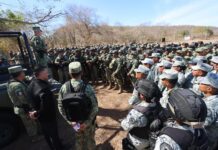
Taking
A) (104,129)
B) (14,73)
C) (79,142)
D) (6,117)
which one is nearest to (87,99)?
(79,142)

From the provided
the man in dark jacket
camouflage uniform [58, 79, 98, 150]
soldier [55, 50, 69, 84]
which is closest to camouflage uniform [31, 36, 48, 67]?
the man in dark jacket

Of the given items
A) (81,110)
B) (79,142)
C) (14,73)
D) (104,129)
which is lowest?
(104,129)

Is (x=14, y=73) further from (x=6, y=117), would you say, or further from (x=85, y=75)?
(x=85, y=75)

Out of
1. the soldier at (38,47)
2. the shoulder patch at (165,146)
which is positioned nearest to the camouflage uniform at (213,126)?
the shoulder patch at (165,146)

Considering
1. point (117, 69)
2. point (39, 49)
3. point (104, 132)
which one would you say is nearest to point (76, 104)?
point (104, 132)

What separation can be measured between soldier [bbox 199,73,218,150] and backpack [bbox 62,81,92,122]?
61.3 inches

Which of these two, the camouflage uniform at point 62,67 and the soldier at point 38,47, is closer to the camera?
the soldier at point 38,47

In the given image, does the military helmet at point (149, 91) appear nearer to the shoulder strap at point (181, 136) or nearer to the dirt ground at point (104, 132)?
the shoulder strap at point (181, 136)

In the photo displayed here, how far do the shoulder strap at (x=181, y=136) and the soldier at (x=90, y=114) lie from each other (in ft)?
5.03

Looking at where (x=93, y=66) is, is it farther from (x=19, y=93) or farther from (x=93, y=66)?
(x=19, y=93)

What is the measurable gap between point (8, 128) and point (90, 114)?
2470 millimetres

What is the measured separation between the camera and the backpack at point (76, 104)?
2.73 metres

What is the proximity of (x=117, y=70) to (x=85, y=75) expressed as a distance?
2.71 meters

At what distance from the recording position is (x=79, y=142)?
125 inches
